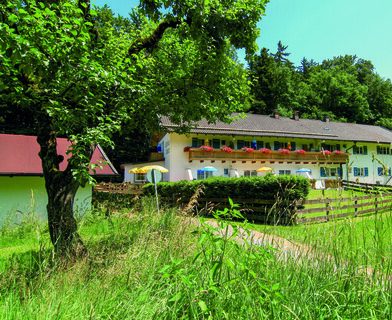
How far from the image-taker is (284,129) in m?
31.1

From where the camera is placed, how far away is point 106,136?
3924 mm

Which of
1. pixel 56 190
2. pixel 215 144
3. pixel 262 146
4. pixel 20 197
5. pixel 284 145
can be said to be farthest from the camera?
pixel 284 145

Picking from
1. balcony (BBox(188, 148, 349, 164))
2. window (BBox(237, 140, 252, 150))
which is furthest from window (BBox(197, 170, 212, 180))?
window (BBox(237, 140, 252, 150))

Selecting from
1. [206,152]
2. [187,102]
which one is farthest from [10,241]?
[206,152]

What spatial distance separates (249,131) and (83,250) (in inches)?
1017

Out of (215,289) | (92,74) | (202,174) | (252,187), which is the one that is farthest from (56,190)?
(202,174)

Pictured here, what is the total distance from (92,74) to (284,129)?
30.4 meters

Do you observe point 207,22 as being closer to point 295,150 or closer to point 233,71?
point 233,71

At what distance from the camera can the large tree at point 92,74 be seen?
3.26 m

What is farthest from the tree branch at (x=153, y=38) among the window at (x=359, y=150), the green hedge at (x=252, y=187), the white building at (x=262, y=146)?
the window at (x=359, y=150)

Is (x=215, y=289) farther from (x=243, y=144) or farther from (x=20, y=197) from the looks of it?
(x=243, y=144)

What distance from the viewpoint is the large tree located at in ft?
10.7

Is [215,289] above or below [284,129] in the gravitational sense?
below

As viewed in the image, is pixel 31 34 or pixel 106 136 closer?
pixel 31 34
